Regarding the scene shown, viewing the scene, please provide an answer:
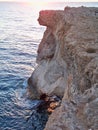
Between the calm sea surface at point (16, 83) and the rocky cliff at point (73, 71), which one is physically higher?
the rocky cliff at point (73, 71)

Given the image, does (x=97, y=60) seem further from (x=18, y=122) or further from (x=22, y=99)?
(x=22, y=99)

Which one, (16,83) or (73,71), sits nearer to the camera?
(73,71)

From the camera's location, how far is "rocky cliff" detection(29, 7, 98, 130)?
9.86m

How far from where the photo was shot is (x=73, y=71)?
14.6 meters

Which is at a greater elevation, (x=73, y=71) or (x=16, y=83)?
(x=73, y=71)

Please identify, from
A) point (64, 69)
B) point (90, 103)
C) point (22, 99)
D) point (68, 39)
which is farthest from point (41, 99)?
point (90, 103)

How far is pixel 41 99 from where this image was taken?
81.4 ft

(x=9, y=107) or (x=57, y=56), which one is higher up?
(x=57, y=56)

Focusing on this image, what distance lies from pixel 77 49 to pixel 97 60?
2190mm

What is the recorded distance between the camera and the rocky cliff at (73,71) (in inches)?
388

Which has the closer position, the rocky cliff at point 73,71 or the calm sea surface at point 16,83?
the rocky cliff at point 73,71

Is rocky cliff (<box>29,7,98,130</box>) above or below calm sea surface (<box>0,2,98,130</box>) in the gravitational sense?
above

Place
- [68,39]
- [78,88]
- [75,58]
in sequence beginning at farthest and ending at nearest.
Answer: [68,39], [75,58], [78,88]

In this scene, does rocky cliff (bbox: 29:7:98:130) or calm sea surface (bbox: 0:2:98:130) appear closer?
rocky cliff (bbox: 29:7:98:130)
